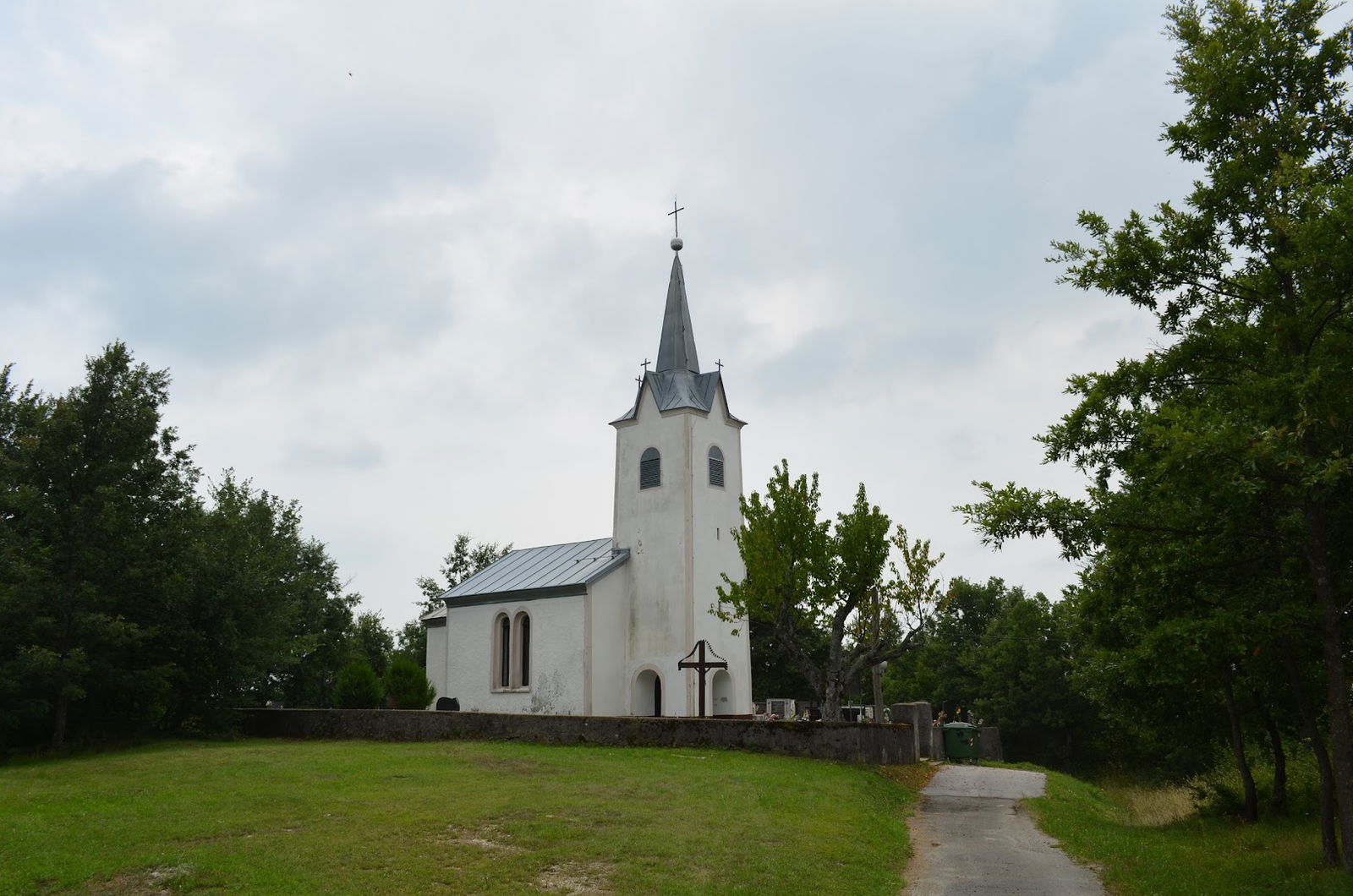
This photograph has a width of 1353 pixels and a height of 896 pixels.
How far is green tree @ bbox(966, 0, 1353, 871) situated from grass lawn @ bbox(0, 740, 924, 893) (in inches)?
198

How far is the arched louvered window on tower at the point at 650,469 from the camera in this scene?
35.8m

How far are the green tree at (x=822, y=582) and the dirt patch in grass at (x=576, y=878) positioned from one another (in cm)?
1526

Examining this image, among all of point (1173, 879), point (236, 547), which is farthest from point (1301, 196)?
point (236, 547)

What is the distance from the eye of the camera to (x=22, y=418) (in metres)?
26.7

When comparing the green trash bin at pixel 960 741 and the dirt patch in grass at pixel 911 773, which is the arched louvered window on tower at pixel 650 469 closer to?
the green trash bin at pixel 960 741

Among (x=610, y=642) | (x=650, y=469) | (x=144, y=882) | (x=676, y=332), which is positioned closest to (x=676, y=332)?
(x=676, y=332)

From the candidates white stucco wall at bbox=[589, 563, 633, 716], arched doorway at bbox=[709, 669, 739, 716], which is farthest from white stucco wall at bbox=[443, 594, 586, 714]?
arched doorway at bbox=[709, 669, 739, 716]

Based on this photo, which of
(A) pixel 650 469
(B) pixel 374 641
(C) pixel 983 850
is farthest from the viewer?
(B) pixel 374 641

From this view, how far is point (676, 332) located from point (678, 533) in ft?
27.9

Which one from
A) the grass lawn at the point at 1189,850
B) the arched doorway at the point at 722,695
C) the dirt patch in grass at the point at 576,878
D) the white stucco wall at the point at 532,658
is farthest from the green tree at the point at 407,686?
the dirt patch in grass at the point at 576,878

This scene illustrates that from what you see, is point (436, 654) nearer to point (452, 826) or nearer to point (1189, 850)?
point (452, 826)

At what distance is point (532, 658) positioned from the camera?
3566 cm

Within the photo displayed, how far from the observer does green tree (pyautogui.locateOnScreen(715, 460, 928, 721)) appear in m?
25.8

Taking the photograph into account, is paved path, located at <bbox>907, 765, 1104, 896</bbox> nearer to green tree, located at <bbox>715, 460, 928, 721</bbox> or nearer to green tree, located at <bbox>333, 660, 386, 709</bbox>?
green tree, located at <bbox>715, 460, 928, 721</bbox>
